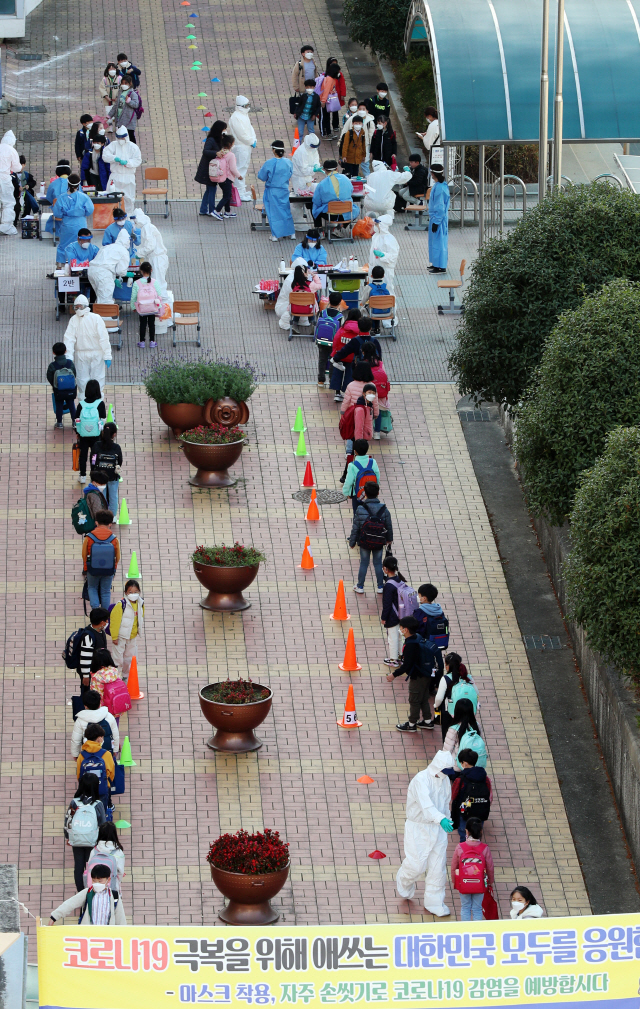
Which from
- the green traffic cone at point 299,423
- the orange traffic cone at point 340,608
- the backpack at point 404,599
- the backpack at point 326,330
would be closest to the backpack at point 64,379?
the green traffic cone at point 299,423

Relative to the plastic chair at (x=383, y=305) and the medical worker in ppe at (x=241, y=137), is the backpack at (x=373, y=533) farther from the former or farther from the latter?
the medical worker in ppe at (x=241, y=137)

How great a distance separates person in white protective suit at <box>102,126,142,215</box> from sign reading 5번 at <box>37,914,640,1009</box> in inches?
806

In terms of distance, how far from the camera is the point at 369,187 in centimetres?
2745

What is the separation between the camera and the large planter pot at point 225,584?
1739cm

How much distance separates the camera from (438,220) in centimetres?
2591

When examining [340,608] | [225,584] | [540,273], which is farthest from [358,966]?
[540,273]

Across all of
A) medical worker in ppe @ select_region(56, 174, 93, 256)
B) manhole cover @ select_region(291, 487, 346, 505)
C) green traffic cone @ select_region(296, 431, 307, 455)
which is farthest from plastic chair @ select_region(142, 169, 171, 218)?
manhole cover @ select_region(291, 487, 346, 505)

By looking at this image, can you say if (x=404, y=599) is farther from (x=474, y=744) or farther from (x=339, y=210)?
(x=339, y=210)

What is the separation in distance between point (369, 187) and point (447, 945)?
19.6 m

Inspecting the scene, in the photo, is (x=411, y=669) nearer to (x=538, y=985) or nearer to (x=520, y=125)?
(x=538, y=985)

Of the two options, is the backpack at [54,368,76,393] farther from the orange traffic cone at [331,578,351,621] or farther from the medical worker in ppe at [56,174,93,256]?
the medical worker in ppe at [56,174,93,256]

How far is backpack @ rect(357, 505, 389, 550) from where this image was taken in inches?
701

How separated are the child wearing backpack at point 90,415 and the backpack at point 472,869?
26.5ft

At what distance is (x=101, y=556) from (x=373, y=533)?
289 cm
